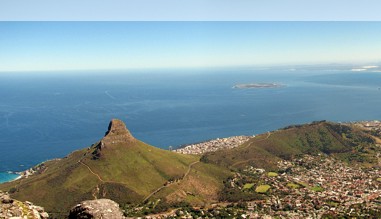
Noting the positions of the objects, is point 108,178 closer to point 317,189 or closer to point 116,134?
point 116,134

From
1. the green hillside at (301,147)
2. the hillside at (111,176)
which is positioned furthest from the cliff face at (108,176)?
the green hillside at (301,147)

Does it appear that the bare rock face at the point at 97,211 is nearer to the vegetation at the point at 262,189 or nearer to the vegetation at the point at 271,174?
the vegetation at the point at 262,189

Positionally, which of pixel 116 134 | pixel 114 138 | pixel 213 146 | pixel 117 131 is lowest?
pixel 213 146

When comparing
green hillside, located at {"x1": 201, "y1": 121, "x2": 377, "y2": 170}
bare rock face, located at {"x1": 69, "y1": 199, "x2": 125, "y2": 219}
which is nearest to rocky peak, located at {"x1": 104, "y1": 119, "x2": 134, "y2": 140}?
green hillside, located at {"x1": 201, "y1": 121, "x2": 377, "y2": 170}

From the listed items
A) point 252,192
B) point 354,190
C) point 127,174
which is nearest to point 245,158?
point 252,192

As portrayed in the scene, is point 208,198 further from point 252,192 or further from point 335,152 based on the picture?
point 335,152

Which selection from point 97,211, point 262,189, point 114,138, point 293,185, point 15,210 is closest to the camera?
point 15,210

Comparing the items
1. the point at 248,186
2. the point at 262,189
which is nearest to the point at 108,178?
the point at 248,186

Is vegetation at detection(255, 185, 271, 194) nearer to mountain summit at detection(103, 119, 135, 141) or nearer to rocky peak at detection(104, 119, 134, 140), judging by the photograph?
mountain summit at detection(103, 119, 135, 141)

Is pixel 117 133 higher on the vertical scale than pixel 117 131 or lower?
lower
